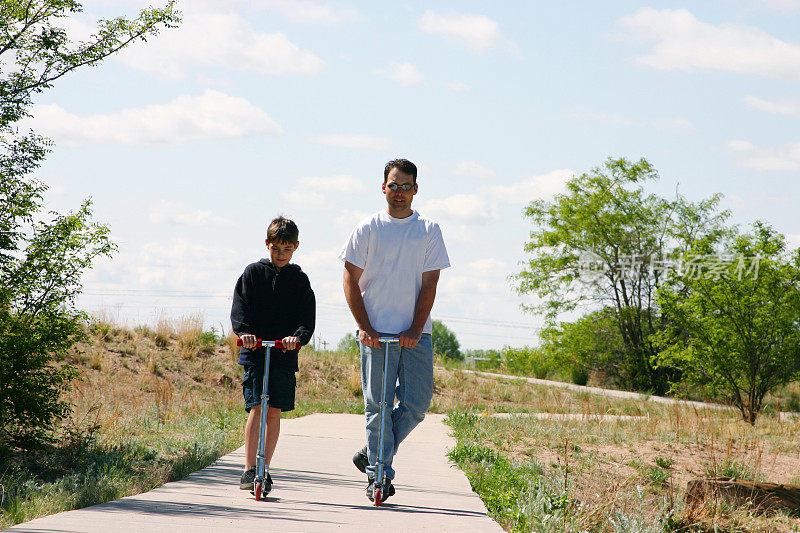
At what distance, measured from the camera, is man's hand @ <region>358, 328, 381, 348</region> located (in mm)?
5625

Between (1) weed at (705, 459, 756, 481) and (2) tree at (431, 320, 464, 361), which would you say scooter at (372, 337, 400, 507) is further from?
(2) tree at (431, 320, 464, 361)

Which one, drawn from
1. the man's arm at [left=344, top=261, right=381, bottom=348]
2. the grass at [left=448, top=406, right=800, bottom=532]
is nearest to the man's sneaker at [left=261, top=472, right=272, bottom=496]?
the man's arm at [left=344, top=261, right=381, bottom=348]

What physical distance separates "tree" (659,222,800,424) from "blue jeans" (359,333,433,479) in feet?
51.3

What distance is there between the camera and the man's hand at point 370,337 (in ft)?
18.5

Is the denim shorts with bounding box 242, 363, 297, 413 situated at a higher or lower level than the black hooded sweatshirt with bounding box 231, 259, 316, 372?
lower

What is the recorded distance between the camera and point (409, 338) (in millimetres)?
5586

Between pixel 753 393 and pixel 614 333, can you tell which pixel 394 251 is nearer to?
pixel 753 393

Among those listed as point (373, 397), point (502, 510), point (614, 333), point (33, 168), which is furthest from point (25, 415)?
point (614, 333)

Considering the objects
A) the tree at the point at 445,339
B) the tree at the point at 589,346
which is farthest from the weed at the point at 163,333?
the tree at the point at 445,339

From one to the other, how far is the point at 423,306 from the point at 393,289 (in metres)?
0.23

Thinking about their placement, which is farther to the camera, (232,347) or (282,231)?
(232,347)

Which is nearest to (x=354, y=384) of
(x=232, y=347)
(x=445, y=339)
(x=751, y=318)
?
(x=232, y=347)

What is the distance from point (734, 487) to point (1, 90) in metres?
9.27

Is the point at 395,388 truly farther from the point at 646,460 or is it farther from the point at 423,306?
the point at 646,460
